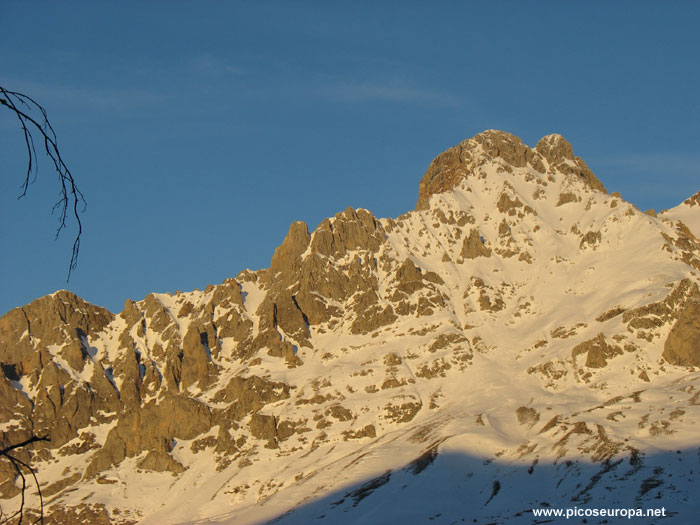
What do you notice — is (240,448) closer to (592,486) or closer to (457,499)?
(457,499)

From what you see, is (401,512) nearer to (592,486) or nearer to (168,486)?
(592,486)

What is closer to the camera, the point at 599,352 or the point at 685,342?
the point at 685,342

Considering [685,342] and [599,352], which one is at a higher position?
[599,352]

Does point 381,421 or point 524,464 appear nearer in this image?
point 524,464

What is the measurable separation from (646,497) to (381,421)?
89.1m

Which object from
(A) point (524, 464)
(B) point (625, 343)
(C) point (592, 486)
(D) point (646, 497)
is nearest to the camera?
(D) point (646, 497)

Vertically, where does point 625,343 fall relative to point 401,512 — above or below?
above

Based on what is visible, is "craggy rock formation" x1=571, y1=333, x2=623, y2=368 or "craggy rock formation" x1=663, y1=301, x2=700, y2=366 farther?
"craggy rock formation" x1=571, y1=333, x2=623, y2=368

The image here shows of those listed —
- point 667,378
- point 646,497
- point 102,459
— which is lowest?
point 646,497

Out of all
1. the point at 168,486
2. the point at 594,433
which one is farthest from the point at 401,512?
the point at 168,486

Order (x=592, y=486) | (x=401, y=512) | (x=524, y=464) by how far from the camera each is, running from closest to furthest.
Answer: (x=592, y=486), (x=401, y=512), (x=524, y=464)

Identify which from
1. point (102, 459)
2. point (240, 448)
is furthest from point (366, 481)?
point (102, 459)

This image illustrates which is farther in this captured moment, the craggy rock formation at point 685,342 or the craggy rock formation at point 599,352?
the craggy rock formation at point 599,352

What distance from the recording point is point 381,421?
7288 inches
